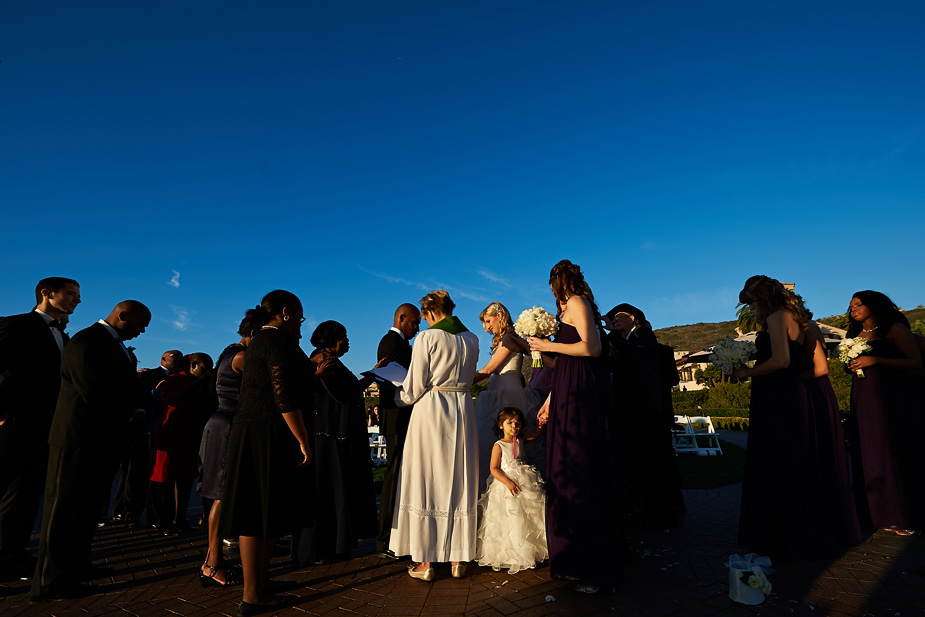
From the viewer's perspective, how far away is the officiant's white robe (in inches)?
169

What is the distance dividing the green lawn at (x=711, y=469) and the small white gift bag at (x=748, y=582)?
19.2 ft

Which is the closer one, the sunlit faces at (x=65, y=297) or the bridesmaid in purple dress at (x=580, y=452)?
the bridesmaid in purple dress at (x=580, y=452)

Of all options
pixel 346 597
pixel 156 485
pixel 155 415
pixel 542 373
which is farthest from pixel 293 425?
pixel 155 415

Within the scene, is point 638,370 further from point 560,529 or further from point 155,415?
point 155,415

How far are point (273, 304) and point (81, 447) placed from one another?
79.8 inches

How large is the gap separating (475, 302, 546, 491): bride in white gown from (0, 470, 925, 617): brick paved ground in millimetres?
1035

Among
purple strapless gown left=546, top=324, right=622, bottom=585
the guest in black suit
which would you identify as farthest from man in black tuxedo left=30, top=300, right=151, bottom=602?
the guest in black suit

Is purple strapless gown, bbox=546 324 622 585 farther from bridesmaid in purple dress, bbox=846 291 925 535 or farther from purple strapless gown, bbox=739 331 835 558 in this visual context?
bridesmaid in purple dress, bbox=846 291 925 535

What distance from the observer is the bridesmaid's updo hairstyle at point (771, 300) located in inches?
198

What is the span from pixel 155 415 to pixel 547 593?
620 cm

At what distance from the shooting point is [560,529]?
3.96 m

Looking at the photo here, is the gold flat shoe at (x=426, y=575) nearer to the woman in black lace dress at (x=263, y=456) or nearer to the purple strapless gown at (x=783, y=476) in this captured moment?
the woman in black lace dress at (x=263, y=456)

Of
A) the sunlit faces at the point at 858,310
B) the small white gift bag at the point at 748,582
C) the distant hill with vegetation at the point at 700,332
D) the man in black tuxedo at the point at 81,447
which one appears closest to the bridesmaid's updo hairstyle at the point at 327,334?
the man in black tuxedo at the point at 81,447

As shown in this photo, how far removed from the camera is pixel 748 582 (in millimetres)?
3582
